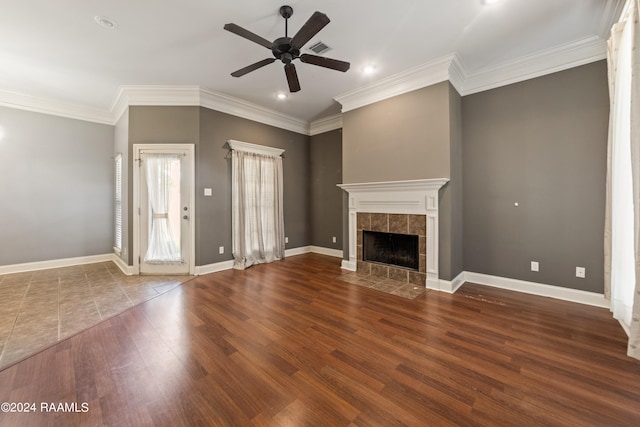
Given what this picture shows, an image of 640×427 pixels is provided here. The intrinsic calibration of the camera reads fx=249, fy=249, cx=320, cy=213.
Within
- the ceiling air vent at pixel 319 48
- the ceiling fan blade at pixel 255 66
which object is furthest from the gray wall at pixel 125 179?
the ceiling air vent at pixel 319 48

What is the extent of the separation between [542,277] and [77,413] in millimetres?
4645

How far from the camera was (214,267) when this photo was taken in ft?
14.4

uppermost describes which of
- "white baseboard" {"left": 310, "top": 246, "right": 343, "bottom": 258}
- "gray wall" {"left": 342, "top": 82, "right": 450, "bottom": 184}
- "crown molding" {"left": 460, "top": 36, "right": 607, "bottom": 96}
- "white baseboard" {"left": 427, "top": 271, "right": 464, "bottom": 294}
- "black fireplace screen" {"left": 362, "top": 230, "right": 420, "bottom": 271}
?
"crown molding" {"left": 460, "top": 36, "right": 607, "bottom": 96}

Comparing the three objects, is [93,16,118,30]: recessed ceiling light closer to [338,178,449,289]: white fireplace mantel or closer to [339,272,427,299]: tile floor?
[338,178,449,289]: white fireplace mantel

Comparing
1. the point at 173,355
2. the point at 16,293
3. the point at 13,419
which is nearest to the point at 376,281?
the point at 173,355

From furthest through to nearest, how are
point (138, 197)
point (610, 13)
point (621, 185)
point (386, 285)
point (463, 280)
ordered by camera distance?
point (138, 197) → point (463, 280) → point (386, 285) → point (610, 13) → point (621, 185)

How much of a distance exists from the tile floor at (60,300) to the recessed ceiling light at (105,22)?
3.12 metres

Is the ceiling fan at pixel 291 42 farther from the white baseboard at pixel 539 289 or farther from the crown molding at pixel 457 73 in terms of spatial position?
the white baseboard at pixel 539 289

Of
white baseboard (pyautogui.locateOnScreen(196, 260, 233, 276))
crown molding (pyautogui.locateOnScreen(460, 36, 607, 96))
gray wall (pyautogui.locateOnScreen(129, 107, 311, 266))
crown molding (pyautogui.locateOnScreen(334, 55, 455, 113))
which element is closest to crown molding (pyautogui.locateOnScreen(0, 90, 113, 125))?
gray wall (pyautogui.locateOnScreen(129, 107, 311, 266))

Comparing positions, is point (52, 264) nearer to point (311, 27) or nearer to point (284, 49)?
point (284, 49)

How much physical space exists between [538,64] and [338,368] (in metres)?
4.27

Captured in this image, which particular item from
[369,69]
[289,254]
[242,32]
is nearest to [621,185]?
[369,69]

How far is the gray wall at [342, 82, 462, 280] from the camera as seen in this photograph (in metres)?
3.43

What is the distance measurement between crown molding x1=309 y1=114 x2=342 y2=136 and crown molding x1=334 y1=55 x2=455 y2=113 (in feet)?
3.19
